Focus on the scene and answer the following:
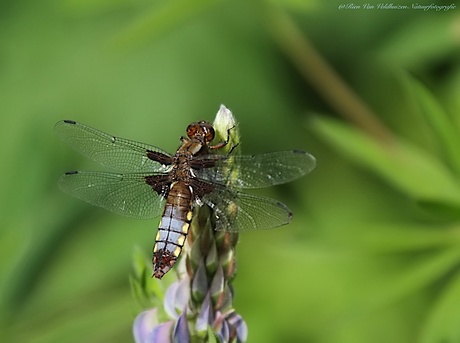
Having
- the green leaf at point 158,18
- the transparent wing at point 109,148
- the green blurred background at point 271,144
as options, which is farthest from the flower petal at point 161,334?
the green leaf at point 158,18

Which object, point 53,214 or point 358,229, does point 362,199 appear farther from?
point 53,214

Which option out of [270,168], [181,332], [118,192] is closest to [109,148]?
[118,192]

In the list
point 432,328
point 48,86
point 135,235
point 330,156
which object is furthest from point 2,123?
point 432,328

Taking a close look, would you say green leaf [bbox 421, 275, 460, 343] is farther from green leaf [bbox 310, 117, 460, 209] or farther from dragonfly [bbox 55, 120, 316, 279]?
dragonfly [bbox 55, 120, 316, 279]

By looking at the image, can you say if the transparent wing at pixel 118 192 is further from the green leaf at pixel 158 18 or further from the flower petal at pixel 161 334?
the green leaf at pixel 158 18

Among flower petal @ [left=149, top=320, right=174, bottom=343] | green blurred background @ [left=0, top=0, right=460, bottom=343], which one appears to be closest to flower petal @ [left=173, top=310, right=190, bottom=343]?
flower petal @ [left=149, top=320, right=174, bottom=343]

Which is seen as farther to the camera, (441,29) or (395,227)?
(441,29)

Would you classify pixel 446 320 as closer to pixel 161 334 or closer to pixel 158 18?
pixel 161 334
